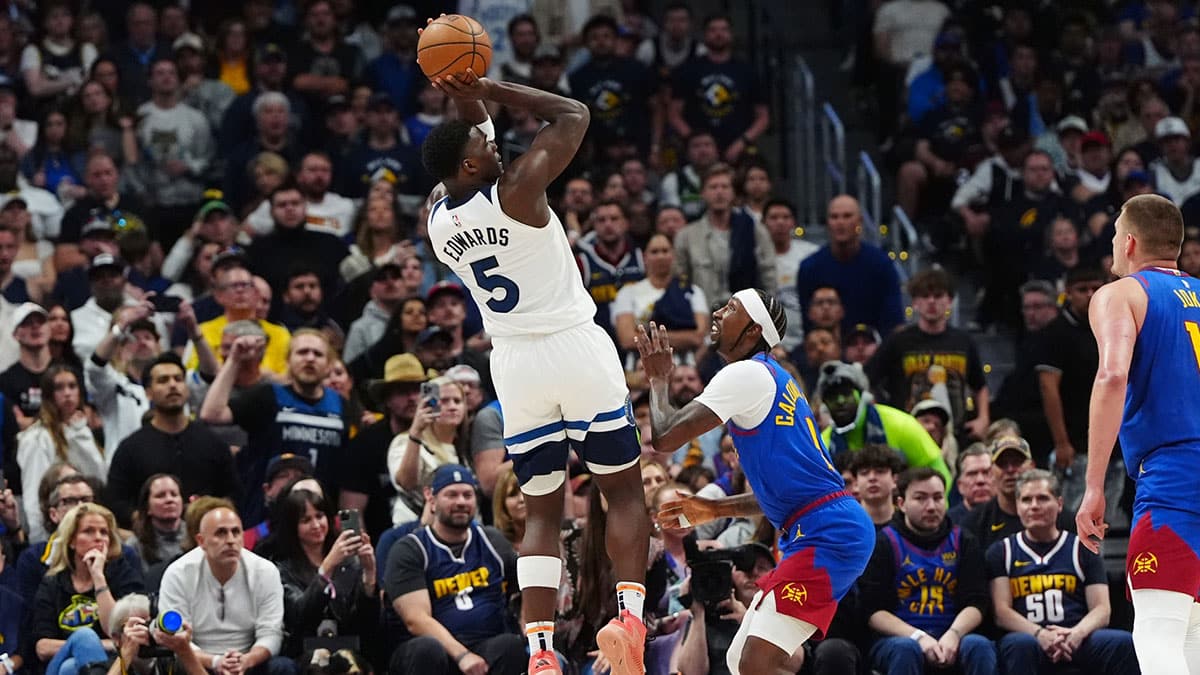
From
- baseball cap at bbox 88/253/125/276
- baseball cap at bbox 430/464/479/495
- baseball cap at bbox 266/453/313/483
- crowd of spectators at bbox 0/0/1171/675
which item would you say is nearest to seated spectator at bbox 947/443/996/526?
crowd of spectators at bbox 0/0/1171/675

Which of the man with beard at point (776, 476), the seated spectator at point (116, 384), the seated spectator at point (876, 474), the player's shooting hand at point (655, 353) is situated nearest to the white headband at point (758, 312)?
the man with beard at point (776, 476)

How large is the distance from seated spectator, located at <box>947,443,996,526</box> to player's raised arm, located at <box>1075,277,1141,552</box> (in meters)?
4.67

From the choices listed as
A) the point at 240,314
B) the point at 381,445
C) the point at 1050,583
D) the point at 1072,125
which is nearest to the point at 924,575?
the point at 1050,583

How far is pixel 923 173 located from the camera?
18328mm

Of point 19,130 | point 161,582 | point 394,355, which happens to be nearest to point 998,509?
point 394,355

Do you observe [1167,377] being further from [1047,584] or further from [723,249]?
[723,249]

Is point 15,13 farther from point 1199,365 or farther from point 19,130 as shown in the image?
point 1199,365

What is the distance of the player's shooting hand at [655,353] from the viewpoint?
Answer: 8500 millimetres

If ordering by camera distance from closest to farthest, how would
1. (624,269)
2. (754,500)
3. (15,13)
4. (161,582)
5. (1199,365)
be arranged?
(1199,365) < (754,500) < (161,582) < (624,269) < (15,13)

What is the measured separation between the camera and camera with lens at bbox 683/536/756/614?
34.3 feet

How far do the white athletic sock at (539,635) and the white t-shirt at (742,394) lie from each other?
1.35 meters

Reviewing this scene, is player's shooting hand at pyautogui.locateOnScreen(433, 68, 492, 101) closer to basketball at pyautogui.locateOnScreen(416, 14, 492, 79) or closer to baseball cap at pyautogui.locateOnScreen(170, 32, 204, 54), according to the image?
basketball at pyautogui.locateOnScreen(416, 14, 492, 79)

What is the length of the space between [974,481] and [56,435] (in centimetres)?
645

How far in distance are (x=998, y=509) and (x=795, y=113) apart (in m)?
8.53
